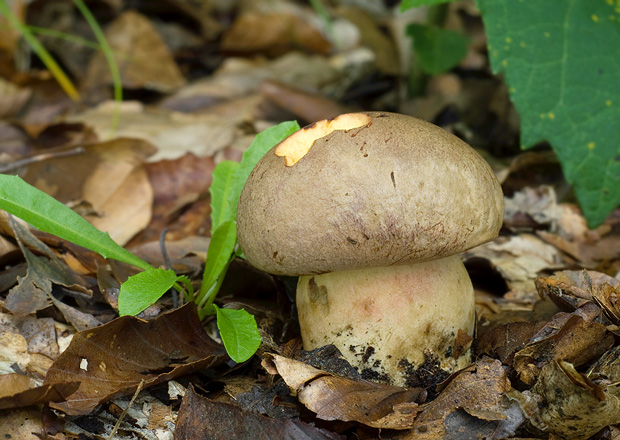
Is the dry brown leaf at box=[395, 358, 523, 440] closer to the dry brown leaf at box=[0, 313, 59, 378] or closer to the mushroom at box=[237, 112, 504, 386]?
the mushroom at box=[237, 112, 504, 386]

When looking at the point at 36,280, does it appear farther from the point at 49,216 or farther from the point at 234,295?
the point at 234,295

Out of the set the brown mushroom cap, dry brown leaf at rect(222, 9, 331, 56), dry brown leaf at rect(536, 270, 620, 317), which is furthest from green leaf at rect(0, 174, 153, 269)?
dry brown leaf at rect(222, 9, 331, 56)

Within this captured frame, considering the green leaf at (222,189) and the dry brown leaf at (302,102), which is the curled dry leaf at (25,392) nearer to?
the green leaf at (222,189)

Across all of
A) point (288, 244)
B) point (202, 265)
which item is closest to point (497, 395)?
point (288, 244)

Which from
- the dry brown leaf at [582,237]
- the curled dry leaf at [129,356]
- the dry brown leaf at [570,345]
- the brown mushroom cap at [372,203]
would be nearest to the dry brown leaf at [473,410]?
the dry brown leaf at [570,345]

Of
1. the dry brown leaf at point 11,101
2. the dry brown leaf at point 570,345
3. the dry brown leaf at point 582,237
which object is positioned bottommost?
the dry brown leaf at point 11,101

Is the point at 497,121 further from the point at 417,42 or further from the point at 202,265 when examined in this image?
the point at 202,265

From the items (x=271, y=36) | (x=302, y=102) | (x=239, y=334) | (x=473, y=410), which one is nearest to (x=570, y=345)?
(x=473, y=410)
